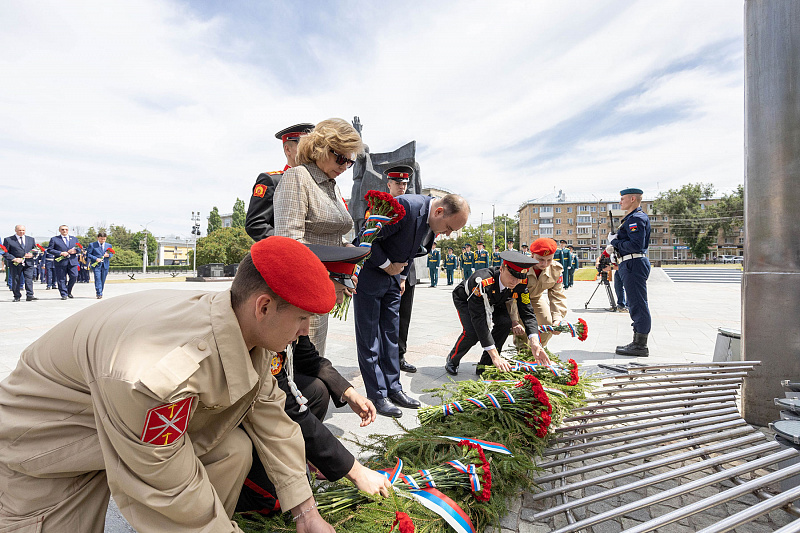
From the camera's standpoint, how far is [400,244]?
10.6ft

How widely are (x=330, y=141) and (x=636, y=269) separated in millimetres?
4547

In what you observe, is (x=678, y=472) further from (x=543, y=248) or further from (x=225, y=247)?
(x=225, y=247)

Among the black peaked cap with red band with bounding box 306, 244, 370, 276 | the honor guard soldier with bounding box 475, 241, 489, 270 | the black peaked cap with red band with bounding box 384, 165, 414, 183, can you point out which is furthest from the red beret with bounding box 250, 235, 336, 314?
the honor guard soldier with bounding box 475, 241, 489, 270

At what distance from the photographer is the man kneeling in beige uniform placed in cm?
103

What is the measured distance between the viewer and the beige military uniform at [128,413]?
1.02 meters

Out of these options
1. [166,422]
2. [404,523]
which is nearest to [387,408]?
[404,523]

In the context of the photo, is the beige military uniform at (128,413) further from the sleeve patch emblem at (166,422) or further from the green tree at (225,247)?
the green tree at (225,247)

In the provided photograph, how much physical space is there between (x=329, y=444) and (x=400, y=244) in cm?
182

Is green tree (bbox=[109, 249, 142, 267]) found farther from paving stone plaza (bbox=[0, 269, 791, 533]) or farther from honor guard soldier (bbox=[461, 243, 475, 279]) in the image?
paving stone plaza (bbox=[0, 269, 791, 533])

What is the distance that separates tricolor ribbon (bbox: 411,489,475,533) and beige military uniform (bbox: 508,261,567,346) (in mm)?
2642

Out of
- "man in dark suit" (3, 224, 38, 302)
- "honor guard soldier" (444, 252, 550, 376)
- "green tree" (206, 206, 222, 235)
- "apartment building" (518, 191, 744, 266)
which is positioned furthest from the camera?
"apartment building" (518, 191, 744, 266)

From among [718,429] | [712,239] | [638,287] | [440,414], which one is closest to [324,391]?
[440,414]

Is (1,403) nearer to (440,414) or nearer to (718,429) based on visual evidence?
(440,414)

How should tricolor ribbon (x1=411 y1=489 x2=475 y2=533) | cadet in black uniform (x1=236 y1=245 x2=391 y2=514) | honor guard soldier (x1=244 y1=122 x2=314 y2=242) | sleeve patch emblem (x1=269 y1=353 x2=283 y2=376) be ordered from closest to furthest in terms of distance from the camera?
tricolor ribbon (x1=411 y1=489 x2=475 y2=533) < cadet in black uniform (x1=236 y1=245 x2=391 y2=514) < sleeve patch emblem (x1=269 y1=353 x2=283 y2=376) < honor guard soldier (x1=244 y1=122 x2=314 y2=242)
